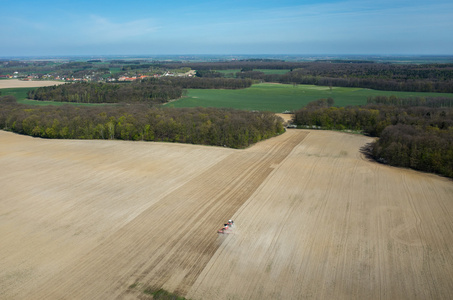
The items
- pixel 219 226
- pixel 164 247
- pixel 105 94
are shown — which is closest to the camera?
pixel 164 247

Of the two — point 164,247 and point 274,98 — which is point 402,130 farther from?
point 274,98

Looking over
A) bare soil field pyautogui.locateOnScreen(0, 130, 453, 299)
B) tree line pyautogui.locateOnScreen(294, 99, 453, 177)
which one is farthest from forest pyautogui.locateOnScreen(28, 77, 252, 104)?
bare soil field pyautogui.locateOnScreen(0, 130, 453, 299)

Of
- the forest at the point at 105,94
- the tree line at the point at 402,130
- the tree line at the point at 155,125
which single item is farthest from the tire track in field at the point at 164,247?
the forest at the point at 105,94

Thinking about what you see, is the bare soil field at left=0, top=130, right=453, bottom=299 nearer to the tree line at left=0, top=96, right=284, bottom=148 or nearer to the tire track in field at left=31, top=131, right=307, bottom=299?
the tire track in field at left=31, top=131, right=307, bottom=299

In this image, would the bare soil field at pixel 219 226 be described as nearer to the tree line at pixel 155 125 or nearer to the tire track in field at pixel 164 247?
the tire track in field at pixel 164 247

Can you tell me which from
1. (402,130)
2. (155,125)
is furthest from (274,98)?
(402,130)
